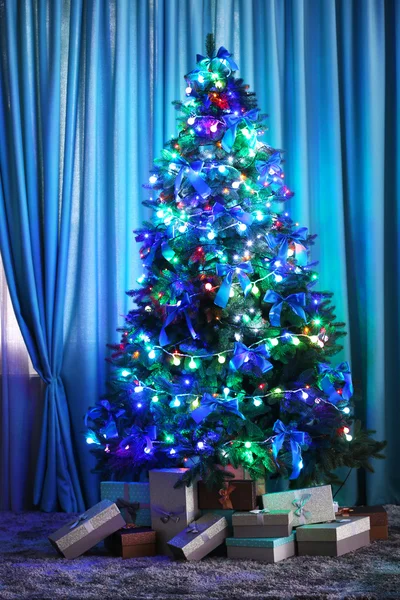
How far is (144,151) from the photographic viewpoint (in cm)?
380

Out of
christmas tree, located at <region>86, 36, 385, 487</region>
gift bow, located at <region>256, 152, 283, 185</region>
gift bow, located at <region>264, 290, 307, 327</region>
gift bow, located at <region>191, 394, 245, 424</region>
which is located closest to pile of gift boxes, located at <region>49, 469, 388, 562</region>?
christmas tree, located at <region>86, 36, 385, 487</region>

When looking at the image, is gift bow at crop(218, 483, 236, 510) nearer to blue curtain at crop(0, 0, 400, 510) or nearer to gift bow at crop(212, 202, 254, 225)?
gift bow at crop(212, 202, 254, 225)

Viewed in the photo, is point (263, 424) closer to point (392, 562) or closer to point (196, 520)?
point (196, 520)

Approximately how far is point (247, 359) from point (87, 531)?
31.6 inches

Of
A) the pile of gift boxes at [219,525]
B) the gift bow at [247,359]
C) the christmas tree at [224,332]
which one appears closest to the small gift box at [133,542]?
the pile of gift boxes at [219,525]

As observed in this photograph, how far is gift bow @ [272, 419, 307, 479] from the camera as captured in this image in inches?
108

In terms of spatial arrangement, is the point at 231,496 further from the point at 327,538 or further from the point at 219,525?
the point at 327,538

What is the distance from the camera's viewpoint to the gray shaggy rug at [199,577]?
2.21 metres

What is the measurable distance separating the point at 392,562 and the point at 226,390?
782mm

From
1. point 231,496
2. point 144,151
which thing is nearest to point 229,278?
point 231,496

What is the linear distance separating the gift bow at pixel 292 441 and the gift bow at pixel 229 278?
47 cm

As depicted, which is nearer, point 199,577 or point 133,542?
point 199,577

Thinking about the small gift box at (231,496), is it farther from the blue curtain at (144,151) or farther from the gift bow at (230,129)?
the gift bow at (230,129)

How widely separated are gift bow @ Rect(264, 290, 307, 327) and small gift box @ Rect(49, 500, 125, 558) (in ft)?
2.84
